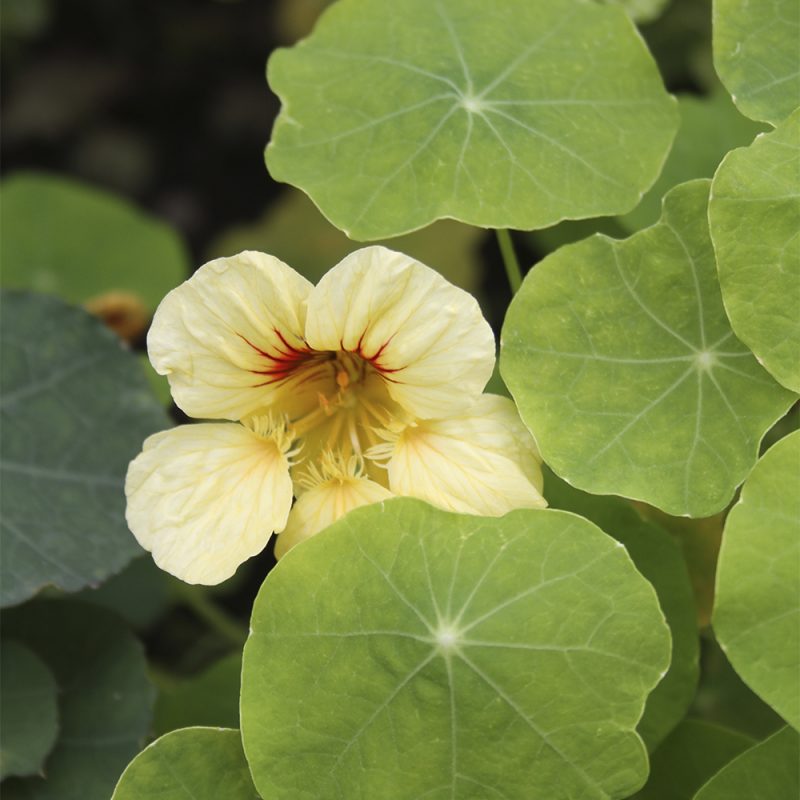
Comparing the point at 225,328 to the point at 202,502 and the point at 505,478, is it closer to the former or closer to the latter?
the point at 202,502

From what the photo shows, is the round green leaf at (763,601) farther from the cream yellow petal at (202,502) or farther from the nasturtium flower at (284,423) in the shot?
the cream yellow petal at (202,502)

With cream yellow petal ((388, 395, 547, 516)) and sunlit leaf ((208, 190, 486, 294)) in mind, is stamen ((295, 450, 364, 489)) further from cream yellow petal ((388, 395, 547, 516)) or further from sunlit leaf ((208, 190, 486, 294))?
sunlit leaf ((208, 190, 486, 294))

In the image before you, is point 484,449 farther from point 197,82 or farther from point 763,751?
point 197,82

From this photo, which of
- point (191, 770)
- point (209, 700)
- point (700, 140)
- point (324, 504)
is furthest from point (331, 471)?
point (700, 140)

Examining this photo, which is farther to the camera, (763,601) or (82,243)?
(82,243)

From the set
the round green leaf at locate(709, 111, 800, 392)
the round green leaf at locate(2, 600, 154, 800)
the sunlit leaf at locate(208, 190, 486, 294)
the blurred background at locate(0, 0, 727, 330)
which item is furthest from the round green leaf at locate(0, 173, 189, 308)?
the round green leaf at locate(709, 111, 800, 392)

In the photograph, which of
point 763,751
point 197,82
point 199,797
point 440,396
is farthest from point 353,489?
point 197,82

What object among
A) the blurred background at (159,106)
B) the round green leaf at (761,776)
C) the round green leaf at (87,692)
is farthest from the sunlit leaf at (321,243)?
the round green leaf at (761,776)
